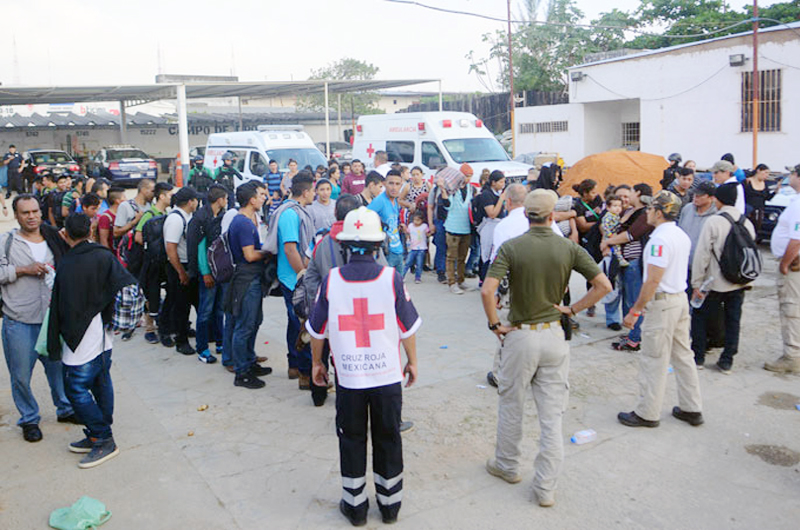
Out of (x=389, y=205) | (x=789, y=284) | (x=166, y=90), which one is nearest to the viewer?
(x=789, y=284)

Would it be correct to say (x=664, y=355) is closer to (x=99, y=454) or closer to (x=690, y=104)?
(x=99, y=454)

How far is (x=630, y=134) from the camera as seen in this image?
2592cm

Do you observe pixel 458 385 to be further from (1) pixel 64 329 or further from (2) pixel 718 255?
(1) pixel 64 329

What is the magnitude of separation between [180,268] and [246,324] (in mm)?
1206

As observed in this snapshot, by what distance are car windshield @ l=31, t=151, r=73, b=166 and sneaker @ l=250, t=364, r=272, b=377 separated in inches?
966

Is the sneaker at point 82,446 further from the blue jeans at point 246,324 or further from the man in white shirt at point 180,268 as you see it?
the man in white shirt at point 180,268

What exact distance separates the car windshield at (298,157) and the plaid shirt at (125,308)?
11.9m

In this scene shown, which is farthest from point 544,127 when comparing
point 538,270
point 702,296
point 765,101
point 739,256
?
point 538,270

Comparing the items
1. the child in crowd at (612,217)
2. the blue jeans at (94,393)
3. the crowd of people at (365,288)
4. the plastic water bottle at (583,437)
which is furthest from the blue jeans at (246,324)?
the child in crowd at (612,217)

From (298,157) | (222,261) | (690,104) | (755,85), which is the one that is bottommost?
(222,261)

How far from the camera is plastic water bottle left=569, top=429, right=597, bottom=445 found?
5004 mm

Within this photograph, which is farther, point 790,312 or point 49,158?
point 49,158

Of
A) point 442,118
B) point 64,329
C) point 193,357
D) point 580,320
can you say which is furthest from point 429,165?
point 64,329

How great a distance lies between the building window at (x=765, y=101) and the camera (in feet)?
61.8
